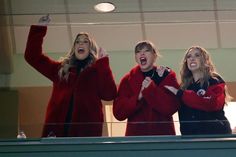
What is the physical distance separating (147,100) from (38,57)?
64 cm

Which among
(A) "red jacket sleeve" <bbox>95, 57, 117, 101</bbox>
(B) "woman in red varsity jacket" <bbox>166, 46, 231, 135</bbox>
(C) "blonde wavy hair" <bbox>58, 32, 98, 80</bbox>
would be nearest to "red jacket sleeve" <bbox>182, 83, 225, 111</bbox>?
(B) "woman in red varsity jacket" <bbox>166, 46, 231, 135</bbox>

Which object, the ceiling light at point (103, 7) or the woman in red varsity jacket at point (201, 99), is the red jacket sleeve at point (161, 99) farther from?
the ceiling light at point (103, 7)

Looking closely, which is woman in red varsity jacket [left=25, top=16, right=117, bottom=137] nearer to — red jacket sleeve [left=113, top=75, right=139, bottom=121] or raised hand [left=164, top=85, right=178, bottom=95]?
red jacket sleeve [left=113, top=75, right=139, bottom=121]

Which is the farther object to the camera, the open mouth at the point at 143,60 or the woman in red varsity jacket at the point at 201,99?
the open mouth at the point at 143,60

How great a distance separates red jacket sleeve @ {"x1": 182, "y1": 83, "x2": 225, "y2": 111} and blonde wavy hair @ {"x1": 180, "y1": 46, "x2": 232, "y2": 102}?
56 millimetres

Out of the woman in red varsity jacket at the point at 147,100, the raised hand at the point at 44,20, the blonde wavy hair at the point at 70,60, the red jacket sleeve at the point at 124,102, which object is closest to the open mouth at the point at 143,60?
the woman in red varsity jacket at the point at 147,100

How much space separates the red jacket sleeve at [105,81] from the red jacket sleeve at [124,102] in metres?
0.03

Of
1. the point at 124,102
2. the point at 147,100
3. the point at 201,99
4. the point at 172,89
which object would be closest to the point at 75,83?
the point at 124,102

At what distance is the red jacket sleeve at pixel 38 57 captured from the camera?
10.7ft

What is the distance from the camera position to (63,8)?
339 cm

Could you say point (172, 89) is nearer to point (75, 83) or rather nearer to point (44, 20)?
point (75, 83)

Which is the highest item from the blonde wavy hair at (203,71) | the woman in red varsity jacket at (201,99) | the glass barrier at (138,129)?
the blonde wavy hair at (203,71)

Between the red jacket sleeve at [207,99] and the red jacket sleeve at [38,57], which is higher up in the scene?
the red jacket sleeve at [38,57]

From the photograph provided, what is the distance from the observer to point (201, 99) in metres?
3.00
